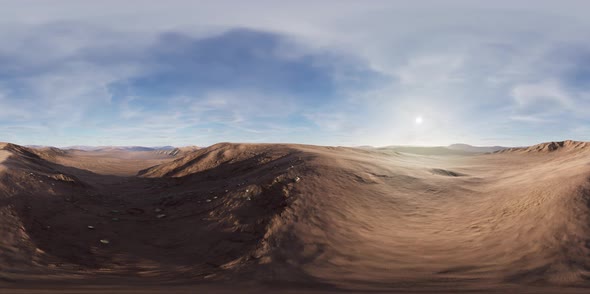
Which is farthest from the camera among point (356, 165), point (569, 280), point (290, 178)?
point (356, 165)

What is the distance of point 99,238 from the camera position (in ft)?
42.2

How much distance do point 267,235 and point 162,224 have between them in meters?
6.44

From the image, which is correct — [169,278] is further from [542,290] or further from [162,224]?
[542,290]

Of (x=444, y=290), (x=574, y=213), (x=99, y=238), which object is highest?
(x=574, y=213)

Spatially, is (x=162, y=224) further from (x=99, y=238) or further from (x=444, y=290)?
(x=444, y=290)

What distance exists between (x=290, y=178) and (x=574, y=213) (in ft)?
36.4

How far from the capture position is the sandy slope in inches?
324

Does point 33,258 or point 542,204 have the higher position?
point 542,204

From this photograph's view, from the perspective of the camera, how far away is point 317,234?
1149 centimetres

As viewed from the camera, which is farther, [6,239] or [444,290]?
[6,239]

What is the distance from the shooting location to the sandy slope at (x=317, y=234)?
8.24 metres

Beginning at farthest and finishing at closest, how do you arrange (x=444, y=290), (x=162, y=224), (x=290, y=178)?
(x=290, y=178) < (x=162, y=224) < (x=444, y=290)

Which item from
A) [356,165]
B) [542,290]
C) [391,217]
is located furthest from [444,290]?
[356,165]

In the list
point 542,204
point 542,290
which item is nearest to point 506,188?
point 542,204
